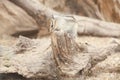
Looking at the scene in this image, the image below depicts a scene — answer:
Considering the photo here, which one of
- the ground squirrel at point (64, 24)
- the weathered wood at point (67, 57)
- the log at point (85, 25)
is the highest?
the ground squirrel at point (64, 24)

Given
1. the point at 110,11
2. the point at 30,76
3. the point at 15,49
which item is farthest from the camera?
the point at 110,11

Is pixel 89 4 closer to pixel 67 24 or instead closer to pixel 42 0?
pixel 42 0

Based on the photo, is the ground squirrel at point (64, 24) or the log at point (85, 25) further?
the log at point (85, 25)

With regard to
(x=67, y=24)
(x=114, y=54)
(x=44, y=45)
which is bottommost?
(x=114, y=54)

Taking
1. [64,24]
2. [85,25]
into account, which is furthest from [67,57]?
[85,25]

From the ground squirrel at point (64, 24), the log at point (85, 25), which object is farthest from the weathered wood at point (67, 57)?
the log at point (85, 25)

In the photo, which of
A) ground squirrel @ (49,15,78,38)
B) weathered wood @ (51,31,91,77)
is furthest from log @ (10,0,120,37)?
weathered wood @ (51,31,91,77)

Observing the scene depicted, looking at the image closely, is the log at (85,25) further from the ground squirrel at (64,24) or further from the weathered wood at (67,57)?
the weathered wood at (67,57)

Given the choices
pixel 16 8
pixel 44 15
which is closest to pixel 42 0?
pixel 16 8
